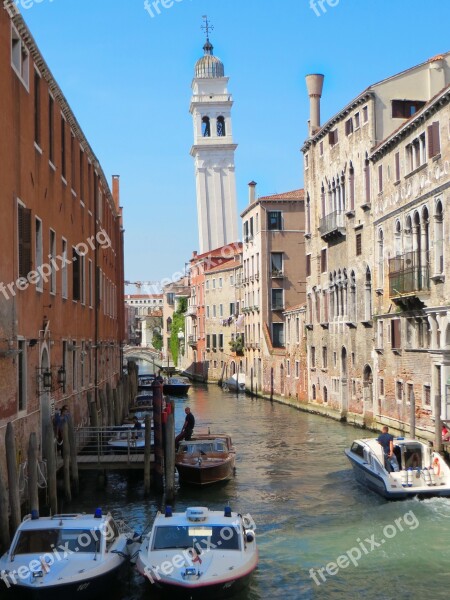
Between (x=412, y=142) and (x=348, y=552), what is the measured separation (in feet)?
46.9

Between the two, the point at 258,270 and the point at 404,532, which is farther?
the point at 258,270

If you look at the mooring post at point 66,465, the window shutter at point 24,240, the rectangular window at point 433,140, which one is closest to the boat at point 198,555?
the mooring post at point 66,465

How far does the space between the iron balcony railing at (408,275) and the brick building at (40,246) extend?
29.3ft

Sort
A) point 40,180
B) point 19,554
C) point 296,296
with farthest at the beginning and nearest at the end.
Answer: point 296,296 → point 40,180 → point 19,554

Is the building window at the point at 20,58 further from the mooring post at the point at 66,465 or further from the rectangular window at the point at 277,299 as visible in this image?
the rectangular window at the point at 277,299

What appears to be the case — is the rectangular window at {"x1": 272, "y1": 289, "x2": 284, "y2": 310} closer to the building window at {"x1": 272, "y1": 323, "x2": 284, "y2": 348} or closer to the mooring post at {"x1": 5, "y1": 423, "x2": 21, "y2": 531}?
the building window at {"x1": 272, "y1": 323, "x2": 284, "y2": 348}

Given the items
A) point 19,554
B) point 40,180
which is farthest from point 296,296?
point 19,554

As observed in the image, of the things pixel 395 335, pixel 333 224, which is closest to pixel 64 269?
pixel 395 335

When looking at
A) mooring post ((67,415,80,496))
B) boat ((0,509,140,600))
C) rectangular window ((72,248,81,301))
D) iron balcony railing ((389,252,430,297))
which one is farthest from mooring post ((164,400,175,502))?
iron balcony railing ((389,252,430,297))

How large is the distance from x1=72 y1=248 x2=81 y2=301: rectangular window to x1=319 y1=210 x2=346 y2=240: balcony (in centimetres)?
1265

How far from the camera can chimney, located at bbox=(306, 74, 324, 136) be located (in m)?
38.1

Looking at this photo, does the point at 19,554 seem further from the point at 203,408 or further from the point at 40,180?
the point at 203,408

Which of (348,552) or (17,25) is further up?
(17,25)

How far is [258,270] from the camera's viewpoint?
51594mm
